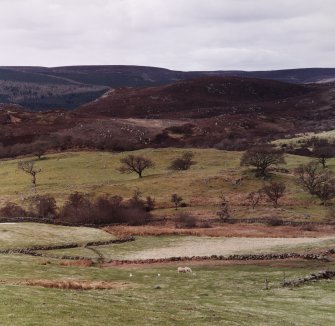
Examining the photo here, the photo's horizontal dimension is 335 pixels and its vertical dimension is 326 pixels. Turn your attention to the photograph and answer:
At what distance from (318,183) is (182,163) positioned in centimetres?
3454

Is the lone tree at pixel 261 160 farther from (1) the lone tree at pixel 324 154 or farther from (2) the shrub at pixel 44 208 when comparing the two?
(2) the shrub at pixel 44 208

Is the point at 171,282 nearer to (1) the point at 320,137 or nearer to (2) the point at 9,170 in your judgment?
(2) the point at 9,170

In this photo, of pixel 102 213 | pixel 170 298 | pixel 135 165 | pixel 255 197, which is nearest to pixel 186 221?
pixel 102 213

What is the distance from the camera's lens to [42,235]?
65125mm

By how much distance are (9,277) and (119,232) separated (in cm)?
3418

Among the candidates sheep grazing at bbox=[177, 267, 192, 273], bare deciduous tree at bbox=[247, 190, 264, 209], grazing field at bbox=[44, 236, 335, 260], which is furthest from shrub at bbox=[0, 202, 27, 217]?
sheep grazing at bbox=[177, 267, 192, 273]

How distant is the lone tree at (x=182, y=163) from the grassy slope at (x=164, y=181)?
148cm

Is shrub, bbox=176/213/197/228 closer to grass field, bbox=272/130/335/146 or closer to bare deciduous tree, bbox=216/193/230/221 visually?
bare deciduous tree, bbox=216/193/230/221

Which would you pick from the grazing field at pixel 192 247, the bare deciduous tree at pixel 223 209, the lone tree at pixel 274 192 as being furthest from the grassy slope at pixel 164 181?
the grazing field at pixel 192 247

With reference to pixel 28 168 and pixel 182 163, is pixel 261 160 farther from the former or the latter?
pixel 28 168

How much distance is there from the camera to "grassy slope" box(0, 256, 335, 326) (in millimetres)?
25125

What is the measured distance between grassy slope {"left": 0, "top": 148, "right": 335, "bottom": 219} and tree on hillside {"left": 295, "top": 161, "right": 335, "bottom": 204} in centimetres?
193

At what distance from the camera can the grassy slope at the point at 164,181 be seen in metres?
93.8

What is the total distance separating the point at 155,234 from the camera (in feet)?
231
